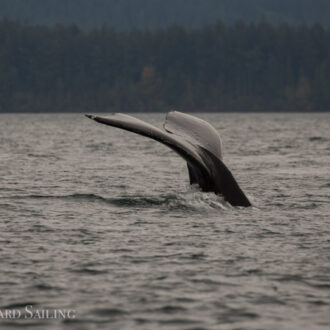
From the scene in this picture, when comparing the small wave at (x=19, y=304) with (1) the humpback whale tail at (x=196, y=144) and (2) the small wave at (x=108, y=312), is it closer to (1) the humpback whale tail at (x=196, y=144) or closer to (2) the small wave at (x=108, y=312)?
(2) the small wave at (x=108, y=312)

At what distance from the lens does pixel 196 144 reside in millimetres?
13930

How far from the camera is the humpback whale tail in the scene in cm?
1302

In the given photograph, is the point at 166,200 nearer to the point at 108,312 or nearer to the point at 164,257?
the point at 164,257

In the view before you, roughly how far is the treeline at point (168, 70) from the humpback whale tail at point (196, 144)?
6227 inches

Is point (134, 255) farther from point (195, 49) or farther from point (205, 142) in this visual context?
point (195, 49)

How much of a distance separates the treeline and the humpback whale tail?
158 meters

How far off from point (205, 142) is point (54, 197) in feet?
21.7

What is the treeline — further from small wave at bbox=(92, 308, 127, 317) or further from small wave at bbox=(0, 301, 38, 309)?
small wave at bbox=(92, 308, 127, 317)

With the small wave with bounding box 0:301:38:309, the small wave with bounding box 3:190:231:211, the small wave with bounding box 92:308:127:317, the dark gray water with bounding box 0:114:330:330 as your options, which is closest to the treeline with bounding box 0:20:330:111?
the small wave with bounding box 3:190:231:211

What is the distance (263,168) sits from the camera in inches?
1202

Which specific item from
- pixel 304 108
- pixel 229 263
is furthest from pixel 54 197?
pixel 304 108

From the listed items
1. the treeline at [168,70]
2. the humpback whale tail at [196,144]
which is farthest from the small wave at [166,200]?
the treeline at [168,70]

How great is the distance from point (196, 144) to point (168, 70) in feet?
556

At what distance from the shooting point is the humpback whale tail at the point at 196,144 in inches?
512
